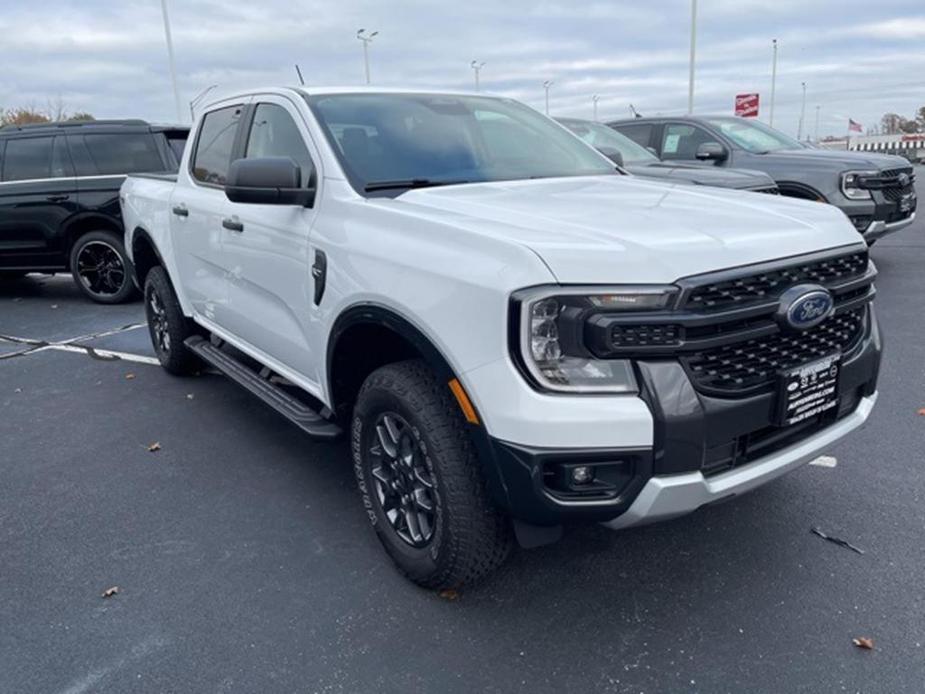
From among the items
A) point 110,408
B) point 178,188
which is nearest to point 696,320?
point 178,188

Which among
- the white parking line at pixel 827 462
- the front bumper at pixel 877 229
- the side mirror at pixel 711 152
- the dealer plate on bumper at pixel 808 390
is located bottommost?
the white parking line at pixel 827 462

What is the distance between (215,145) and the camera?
4.50 m

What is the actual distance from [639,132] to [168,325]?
6.93 meters

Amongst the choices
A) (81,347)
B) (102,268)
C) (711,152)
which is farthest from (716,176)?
(102,268)

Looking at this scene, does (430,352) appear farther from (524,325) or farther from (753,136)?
(753,136)

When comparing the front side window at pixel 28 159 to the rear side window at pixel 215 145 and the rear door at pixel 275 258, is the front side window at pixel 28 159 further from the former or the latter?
the rear door at pixel 275 258

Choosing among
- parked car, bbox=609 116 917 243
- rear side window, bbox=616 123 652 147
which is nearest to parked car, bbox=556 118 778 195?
parked car, bbox=609 116 917 243

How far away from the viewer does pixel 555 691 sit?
2295 millimetres

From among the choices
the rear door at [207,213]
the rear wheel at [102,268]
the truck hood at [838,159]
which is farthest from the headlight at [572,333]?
the rear wheel at [102,268]

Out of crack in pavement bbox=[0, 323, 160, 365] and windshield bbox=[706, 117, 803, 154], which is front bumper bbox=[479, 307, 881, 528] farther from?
windshield bbox=[706, 117, 803, 154]

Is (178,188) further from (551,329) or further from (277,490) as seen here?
(551,329)

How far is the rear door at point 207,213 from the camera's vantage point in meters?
4.16

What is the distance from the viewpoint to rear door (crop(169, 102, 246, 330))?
4.16 meters

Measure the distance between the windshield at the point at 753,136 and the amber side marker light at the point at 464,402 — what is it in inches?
294
